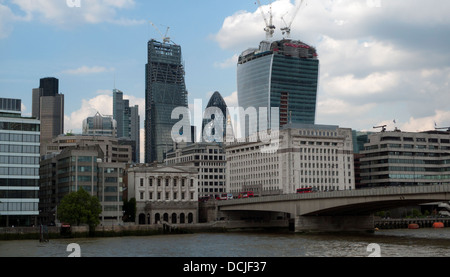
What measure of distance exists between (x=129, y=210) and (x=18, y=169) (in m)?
40.6

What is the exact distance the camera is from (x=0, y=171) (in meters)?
129

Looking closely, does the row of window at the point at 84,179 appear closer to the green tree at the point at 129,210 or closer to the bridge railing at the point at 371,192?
the green tree at the point at 129,210

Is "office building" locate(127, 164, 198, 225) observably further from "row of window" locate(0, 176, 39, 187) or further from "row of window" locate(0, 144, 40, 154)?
"row of window" locate(0, 144, 40, 154)

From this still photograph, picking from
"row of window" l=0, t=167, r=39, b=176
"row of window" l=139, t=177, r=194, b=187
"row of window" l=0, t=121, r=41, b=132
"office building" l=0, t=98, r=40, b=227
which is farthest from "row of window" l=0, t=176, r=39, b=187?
"row of window" l=139, t=177, r=194, b=187

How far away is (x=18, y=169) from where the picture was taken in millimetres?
131750

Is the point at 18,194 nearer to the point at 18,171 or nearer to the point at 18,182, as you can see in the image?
the point at 18,182

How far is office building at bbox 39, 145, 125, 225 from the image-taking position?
14288 cm

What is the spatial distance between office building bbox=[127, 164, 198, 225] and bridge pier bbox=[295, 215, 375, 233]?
46.2 m

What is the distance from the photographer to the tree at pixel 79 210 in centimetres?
12481

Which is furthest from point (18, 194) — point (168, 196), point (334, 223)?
point (334, 223)

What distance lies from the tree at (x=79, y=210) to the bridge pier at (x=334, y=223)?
44.1 metres

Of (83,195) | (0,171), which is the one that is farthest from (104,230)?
(0,171)

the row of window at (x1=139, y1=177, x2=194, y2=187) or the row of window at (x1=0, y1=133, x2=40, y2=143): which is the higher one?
the row of window at (x1=0, y1=133, x2=40, y2=143)
